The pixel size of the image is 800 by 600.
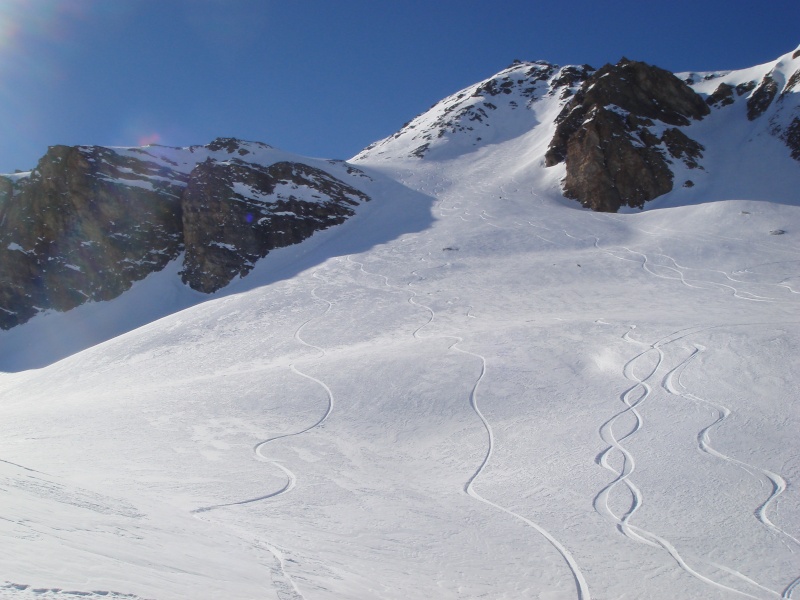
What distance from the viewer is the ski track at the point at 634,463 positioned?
6020mm

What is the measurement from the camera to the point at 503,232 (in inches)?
1337

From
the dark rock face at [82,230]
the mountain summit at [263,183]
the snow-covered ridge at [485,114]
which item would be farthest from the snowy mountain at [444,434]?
the snow-covered ridge at [485,114]

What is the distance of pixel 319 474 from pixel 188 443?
3073 mm

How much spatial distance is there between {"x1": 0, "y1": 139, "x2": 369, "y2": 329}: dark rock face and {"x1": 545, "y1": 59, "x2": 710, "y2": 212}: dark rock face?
1842 cm

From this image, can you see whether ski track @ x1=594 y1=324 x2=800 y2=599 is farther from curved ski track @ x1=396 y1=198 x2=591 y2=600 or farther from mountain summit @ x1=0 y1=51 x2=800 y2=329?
mountain summit @ x1=0 y1=51 x2=800 y2=329

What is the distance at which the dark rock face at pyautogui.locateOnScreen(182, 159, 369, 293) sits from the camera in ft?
129

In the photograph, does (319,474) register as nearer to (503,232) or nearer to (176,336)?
(176,336)

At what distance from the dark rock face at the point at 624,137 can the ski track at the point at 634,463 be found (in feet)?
103

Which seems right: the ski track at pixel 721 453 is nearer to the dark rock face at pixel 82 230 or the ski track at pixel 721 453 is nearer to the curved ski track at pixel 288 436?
the curved ski track at pixel 288 436

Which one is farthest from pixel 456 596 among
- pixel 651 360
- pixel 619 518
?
pixel 651 360

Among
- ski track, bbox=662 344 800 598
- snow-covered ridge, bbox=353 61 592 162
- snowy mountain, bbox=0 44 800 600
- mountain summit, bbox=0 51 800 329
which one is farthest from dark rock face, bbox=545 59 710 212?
ski track, bbox=662 344 800 598

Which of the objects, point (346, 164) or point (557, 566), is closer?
point (557, 566)

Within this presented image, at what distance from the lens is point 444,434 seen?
10.6 m

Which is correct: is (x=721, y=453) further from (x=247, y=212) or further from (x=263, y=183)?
(x=263, y=183)
